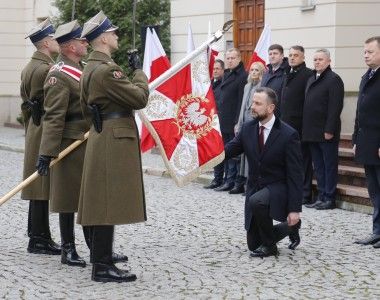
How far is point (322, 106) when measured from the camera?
42.0 feet

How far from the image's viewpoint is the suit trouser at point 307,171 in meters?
13.1

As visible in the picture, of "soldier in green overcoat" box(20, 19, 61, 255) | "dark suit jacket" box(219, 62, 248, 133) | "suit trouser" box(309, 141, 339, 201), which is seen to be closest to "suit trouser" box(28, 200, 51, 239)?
"soldier in green overcoat" box(20, 19, 61, 255)

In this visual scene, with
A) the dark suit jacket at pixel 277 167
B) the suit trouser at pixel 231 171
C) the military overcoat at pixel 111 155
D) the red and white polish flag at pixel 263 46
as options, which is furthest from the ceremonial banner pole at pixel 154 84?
the suit trouser at pixel 231 171

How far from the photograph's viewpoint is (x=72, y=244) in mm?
8969

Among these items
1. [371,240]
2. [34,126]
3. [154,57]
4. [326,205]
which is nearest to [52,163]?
[34,126]

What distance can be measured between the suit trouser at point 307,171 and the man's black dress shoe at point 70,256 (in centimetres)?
472

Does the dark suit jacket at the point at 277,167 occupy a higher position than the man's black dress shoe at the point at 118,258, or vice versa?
the dark suit jacket at the point at 277,167

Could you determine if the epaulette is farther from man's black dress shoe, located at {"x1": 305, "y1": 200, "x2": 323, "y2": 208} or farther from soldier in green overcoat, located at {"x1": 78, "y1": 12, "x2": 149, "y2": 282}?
man's black dress shoe, located at {"x1": 305, "y1": 200, "x2": 323, "y2": 208}

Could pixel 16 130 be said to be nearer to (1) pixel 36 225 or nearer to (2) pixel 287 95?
(2) pixel 287 95

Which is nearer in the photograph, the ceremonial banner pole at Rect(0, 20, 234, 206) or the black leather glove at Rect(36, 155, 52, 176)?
the black leather glove at Rect(36, 155, 52, 176)

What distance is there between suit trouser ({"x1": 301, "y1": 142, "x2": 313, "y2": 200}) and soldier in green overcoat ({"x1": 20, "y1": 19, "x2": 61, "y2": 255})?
169 inches

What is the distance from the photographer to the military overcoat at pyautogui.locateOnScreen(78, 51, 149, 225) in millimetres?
8125

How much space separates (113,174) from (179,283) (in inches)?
38.9

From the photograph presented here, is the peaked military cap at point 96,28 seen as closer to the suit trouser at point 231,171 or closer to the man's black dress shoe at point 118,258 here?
the man's black dress shoe at point 118,258
